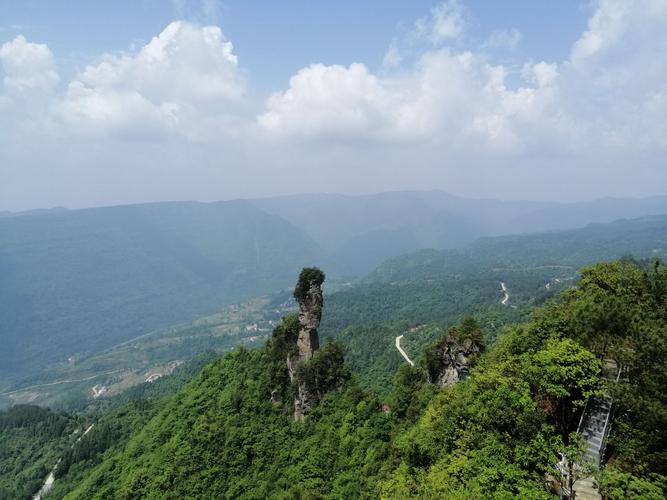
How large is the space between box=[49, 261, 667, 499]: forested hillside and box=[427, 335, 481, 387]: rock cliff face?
312 millimetres

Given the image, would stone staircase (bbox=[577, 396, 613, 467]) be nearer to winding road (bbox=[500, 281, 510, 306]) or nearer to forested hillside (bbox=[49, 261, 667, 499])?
forested hillside (bbox=[49, 261, 667, 499])

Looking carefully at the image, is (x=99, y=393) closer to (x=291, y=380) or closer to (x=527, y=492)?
(x=291, y=380)

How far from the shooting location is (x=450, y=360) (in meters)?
33.7

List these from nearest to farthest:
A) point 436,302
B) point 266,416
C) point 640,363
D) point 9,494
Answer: point 640,363, point 266,416, point 9,494, point 436,302

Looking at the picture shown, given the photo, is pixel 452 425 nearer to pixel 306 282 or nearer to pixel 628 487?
pixel 628 487

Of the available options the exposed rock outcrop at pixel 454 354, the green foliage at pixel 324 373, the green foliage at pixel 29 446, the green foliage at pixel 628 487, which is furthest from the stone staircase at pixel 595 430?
the green foliage at pixel 29 446

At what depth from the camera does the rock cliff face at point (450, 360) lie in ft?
106

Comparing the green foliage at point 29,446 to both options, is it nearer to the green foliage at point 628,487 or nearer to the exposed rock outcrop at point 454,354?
the exposed rock outcrop at point 454,354

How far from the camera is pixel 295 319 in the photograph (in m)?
45.6

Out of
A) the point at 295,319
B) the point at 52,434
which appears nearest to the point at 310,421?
the point at 295,319

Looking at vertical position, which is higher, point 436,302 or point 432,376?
point 432,376

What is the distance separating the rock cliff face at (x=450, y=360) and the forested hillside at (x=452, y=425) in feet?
1.02

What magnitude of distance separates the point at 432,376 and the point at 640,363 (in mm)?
19403

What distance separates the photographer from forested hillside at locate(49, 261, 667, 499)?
15.8m
